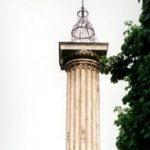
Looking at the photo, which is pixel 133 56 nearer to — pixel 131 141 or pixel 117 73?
pixel 117 73

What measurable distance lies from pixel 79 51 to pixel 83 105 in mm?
2957

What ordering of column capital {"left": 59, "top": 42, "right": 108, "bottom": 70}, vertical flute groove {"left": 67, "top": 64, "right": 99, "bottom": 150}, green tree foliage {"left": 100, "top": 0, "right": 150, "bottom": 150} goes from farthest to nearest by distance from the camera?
column capital {"left": 59, "top": 42, "right": 108, "bottom": 70} < vertical flute groove {"left": 67, "top": 64, "right": 99, "bottom": 150} < green tree foliage {"left": 100, "top": 0, "right": 150, "bottom": 150}

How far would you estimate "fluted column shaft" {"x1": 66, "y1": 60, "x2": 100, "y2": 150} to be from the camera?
28.7 meters

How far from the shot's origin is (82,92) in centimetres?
2983

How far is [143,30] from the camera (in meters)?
16.0

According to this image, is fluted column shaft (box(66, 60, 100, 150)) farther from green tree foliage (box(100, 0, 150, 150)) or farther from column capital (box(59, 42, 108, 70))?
green tree foliage (box(100, 0, 150, 150))

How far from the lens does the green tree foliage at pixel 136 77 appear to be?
15.2 m

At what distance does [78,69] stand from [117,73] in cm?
1231

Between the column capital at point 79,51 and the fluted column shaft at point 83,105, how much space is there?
0.90 feet

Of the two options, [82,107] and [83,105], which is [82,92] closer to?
[83,105]

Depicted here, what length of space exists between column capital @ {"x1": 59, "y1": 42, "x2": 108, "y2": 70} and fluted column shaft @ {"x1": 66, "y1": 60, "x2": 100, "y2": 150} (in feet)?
0.90

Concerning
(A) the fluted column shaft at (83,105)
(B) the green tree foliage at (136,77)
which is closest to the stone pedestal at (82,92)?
(A) the fluted column shaft at (83,105)

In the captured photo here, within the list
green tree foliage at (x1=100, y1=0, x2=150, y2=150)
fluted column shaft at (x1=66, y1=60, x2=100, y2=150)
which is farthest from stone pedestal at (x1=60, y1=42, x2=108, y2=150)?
green tree foliage at (x1=100, y1=0, x2=150, y2=150)

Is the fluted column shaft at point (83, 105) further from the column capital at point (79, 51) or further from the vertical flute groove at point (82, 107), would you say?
the column capital at point (79, 51)
